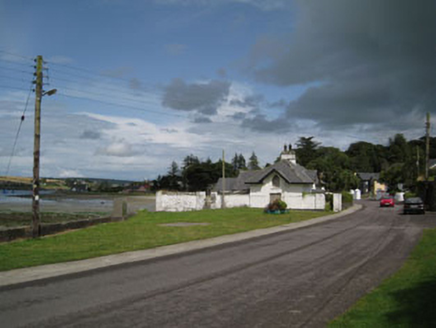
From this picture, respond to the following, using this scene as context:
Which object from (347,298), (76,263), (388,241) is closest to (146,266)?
(76,263)

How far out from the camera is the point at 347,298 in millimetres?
9195

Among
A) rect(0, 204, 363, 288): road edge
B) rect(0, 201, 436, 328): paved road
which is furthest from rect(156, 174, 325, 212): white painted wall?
rect(0, 201, 436, 328): paved road

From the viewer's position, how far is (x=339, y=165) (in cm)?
12319

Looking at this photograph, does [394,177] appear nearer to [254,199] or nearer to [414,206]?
[254,199]

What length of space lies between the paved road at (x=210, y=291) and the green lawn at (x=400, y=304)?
1.22 ft

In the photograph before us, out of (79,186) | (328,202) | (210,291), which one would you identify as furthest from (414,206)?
(79,186)

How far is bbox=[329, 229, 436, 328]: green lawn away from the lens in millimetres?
7031

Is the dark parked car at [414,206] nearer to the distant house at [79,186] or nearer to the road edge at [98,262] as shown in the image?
the road edge at [98,262]

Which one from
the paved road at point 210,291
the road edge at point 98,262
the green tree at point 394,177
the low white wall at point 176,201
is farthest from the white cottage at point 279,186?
the green tree at point 394,177

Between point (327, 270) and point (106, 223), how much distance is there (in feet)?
64.9

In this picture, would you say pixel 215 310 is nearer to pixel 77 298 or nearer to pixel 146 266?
pixel 77 298

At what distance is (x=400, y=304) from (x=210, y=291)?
3.92m

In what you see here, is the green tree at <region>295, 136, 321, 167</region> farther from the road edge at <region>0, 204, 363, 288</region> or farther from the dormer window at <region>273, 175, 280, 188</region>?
the road edge at <region>0, 204, 363, 288</region>

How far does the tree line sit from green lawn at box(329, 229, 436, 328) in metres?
55.2
